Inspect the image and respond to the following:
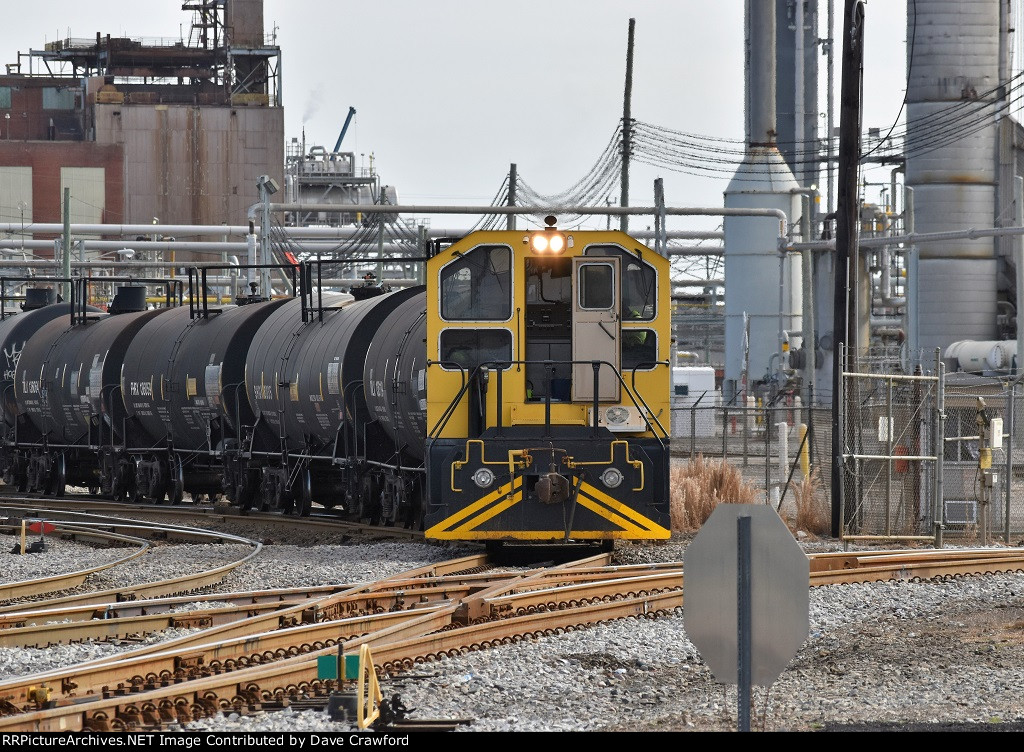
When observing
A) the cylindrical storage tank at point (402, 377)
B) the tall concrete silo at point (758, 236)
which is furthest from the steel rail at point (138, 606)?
the tall concrete silo at point (758, 236)

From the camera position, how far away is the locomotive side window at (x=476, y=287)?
15609 millimetres

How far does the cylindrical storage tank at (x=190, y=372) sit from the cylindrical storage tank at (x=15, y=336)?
4.82 meters

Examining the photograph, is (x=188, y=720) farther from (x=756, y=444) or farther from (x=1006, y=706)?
(x=756, y=444)

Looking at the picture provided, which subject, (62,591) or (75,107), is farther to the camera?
(75,107)

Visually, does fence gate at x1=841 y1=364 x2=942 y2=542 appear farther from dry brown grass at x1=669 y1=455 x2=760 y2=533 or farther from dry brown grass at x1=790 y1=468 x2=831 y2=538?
dry brown grass at x1=669 y1=455 x2=760 y2=533

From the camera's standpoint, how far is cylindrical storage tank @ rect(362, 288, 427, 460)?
17109mm

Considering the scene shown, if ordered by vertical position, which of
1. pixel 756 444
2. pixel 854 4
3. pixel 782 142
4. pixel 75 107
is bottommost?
pixel 756 444

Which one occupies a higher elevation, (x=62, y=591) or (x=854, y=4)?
(x=854, y=4)

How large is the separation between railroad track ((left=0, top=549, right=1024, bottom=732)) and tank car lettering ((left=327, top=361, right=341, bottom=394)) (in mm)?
4812

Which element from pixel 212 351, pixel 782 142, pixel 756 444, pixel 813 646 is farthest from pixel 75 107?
pixel 813 646

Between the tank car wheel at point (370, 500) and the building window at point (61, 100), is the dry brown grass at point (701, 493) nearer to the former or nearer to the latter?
the tank car wheel at point (370, 500)
